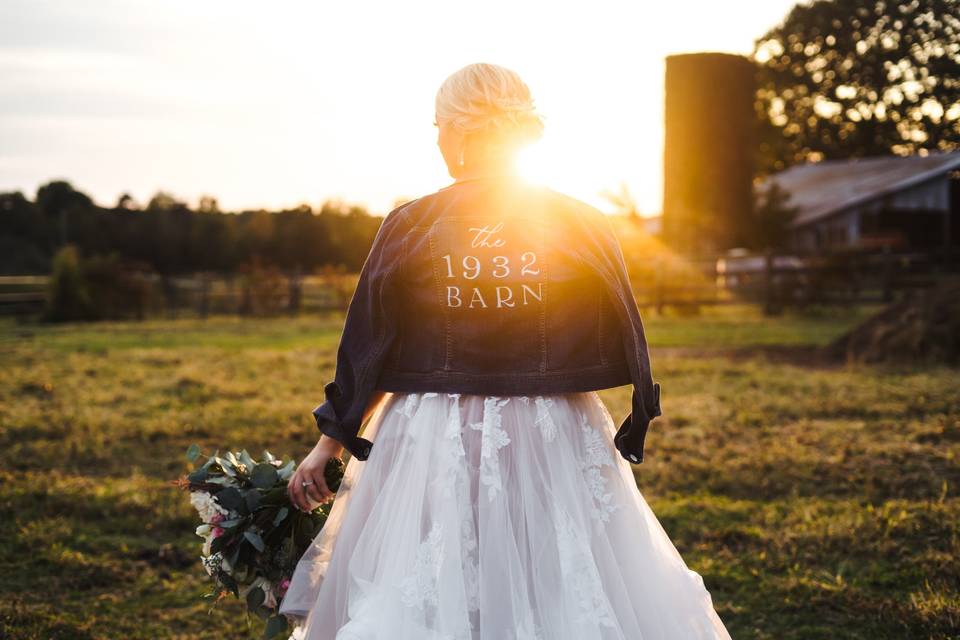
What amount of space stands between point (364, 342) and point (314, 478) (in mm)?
426

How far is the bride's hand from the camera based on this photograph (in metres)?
2.31

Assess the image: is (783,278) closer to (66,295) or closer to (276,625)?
(276,625)

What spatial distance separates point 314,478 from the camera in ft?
7.68

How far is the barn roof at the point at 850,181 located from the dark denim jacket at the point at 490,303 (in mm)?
27771

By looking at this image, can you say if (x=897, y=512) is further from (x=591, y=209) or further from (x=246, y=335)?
(x=246, y=335)

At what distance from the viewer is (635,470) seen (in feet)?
17.8

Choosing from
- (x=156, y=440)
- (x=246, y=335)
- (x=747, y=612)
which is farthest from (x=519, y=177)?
(x=246, y=335)

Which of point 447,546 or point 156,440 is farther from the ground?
point 447,546

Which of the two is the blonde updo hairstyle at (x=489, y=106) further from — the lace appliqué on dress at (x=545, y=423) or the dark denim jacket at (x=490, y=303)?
the lace appliqué on dress at (x=545, y=423)

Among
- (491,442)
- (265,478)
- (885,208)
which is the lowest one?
(265,478)

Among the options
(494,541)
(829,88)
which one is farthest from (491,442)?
(829,88)

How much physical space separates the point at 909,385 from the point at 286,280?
18700 millimetres

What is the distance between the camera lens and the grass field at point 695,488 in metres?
3.49

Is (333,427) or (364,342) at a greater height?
(364,342)
